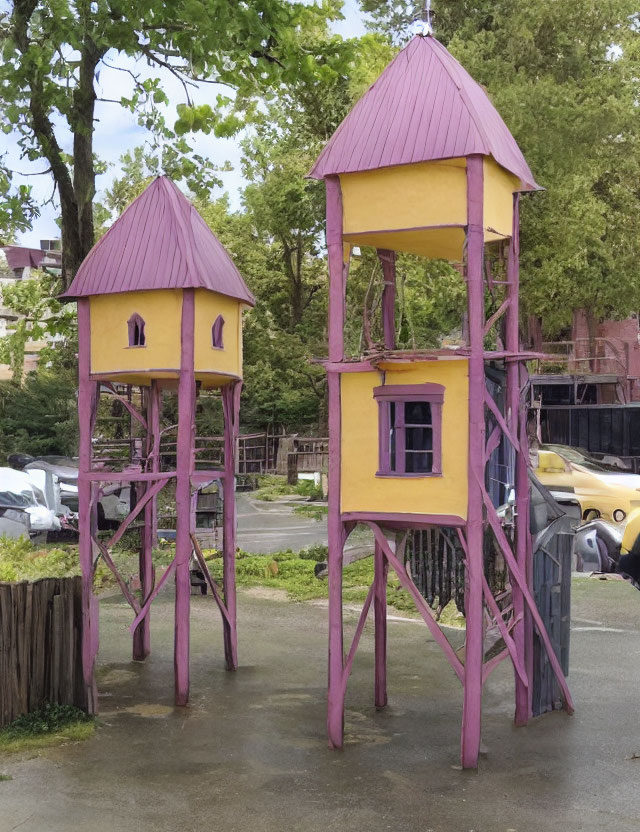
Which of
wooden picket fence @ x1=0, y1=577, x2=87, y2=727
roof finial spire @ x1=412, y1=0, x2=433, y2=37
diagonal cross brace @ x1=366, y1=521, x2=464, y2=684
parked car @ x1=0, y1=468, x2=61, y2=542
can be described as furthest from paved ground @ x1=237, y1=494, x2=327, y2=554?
roof finial spire @ x1=412, y1=0, x2=433, y2=37

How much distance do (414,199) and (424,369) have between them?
7.23ft

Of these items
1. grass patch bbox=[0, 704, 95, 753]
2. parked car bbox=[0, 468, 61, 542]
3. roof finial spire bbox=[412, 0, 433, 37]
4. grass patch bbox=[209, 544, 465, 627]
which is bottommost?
grass patch bbox=[0, 704, 95, 753]

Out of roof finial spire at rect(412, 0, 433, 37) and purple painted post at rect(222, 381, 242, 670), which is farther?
purple painted post at rect(222, 381, 242, 670)

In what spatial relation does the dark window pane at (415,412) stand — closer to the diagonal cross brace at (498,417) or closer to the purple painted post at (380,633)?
the diagonal cross brace at (498,417)

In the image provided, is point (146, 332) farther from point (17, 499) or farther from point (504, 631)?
point (17, 499)

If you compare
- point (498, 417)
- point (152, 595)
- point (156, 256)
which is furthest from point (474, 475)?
point (156, 256)

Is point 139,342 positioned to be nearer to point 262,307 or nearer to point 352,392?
point 352,392

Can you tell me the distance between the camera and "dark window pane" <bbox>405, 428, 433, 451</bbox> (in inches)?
653

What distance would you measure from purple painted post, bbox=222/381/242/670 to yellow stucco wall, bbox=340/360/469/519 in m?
4.42

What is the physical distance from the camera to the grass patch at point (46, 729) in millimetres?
14805

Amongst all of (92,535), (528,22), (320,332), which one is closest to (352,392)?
(92,535)

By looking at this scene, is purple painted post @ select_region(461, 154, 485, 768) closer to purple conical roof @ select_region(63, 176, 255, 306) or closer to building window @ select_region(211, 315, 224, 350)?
purple conical roof @ select_region(63, 176, 255, 306)

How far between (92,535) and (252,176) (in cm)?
3678

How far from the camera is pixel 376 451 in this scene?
15.0m
